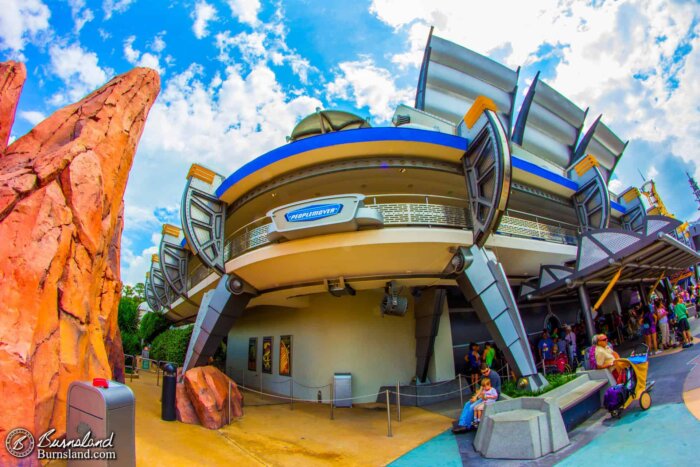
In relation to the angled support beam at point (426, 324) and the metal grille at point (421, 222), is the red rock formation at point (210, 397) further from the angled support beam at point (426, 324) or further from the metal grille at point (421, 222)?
the angled support beam at point (426, 324)

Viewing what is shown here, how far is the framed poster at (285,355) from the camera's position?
54.6ft

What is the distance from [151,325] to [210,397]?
2462 cm

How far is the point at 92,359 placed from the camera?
292 inches

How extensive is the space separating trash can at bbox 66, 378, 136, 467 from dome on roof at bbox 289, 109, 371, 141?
1521cm

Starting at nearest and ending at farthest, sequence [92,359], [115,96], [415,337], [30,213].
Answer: [30,213] → [92,359] → [115,96] → [415,337]

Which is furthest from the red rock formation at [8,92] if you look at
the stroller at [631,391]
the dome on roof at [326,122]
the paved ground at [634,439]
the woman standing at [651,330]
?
the woman standing at [651,330]

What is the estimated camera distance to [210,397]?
10.4 m

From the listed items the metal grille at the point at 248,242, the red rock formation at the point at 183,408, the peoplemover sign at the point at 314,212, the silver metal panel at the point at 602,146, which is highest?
the silver metal panel at the point at 602,146

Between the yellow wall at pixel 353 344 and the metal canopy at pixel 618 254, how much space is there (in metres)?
5.77

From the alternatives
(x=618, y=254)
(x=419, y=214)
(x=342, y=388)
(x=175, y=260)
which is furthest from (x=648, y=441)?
(x=175, y=260)

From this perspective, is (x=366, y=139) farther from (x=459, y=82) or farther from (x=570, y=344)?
(x=459, y=82)

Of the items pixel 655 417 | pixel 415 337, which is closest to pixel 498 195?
pixel 655 417

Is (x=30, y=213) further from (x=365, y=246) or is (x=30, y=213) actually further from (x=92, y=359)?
(x=365, y=246)

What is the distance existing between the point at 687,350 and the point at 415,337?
9163 millimetres
